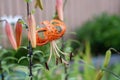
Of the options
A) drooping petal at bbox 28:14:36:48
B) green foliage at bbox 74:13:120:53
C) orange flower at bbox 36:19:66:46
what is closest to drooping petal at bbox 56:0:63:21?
orange flower at bbox 36:19:66:46

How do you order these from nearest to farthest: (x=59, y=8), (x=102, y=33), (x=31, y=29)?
(x=31, y=29), (x=59, y=8), (x=102, y=33)

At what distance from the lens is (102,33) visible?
6.83 metres

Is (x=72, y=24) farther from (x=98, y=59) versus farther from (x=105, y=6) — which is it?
(x=98, y=59)

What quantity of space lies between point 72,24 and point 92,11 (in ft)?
1.57

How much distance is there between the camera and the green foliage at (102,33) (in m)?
6.71

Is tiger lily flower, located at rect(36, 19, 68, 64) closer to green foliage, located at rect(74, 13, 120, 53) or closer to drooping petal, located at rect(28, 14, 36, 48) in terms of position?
drooping petal, located at rect(28, 14, 36, 48)

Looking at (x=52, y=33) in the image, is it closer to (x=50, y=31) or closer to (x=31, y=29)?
(x=50, y=31)

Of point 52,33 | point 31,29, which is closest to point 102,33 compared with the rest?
point 52,33

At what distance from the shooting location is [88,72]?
9.11 ft

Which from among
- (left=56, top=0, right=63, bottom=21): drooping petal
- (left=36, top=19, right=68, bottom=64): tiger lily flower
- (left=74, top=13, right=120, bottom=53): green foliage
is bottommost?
(left=74, top=13, right=120, bottom=53): green foliage

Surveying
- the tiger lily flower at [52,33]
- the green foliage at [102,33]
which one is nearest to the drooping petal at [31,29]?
the tiger lily flower at [52,33]

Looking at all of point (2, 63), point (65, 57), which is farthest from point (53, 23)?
point (2, 63)

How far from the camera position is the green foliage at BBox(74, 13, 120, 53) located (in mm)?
6707

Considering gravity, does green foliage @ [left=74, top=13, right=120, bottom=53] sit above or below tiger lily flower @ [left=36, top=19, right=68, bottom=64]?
below
